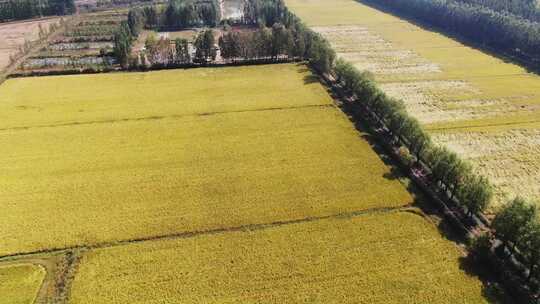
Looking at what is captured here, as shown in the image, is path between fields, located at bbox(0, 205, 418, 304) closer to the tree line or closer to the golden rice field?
the golden rice field

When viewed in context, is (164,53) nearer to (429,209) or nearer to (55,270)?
(55,270)

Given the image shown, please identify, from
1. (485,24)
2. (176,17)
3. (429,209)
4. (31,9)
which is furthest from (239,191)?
(31,9)

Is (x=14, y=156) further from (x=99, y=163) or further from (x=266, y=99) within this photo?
(x=266, y=99)

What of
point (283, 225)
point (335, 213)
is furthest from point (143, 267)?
point (335, 213)

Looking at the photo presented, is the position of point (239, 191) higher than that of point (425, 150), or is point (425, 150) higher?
point (425, 150)

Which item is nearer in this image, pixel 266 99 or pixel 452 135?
pixel 452 135

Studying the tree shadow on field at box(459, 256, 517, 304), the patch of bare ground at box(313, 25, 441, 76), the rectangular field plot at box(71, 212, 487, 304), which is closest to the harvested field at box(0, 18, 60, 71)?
the rectangular field plot at box(71, 212, 487, 304)
